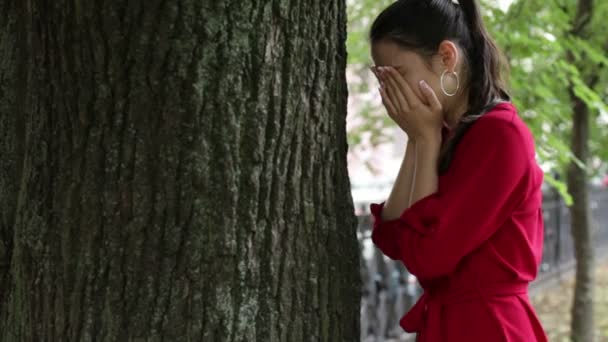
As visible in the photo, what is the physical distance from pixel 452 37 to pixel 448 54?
8 cm

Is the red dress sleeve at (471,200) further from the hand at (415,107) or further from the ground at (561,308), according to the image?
the ground at (561,308)

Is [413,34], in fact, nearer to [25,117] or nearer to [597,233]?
Answer: [25,117]

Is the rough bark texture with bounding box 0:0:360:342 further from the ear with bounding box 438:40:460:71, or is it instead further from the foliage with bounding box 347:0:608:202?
the foliage with bounding box 347:0:608:202

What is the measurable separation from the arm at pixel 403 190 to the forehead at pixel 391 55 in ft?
0.82

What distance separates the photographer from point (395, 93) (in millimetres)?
2578

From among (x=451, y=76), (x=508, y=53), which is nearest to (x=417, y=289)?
(x=508, y=53)

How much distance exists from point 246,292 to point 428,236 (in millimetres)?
513

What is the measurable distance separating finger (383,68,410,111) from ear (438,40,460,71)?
151 millimetres

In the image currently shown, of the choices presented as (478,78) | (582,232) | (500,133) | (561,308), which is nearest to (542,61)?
(478,78)

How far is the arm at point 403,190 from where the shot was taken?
2656mm

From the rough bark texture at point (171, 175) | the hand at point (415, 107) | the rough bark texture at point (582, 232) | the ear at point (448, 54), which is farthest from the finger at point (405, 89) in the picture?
the rough bark texture at point (582, 232)

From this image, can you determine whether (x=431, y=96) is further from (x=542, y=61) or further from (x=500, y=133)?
(x=542, y=61)

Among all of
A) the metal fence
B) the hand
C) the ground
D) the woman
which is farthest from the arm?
the ground

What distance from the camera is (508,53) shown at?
5.23 meters
